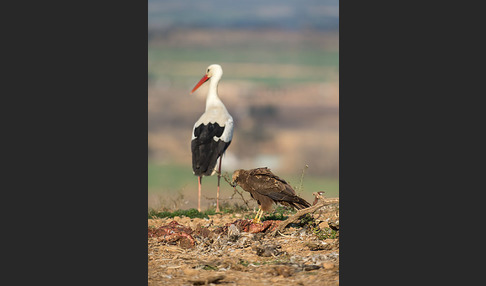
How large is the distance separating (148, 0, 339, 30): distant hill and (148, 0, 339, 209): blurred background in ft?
0.04

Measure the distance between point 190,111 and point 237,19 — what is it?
1432mm

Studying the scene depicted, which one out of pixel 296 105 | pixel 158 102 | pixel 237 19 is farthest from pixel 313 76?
pixel 158 102

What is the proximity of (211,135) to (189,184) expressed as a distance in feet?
2.50

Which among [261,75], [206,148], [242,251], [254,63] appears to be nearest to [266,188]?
[242,251]

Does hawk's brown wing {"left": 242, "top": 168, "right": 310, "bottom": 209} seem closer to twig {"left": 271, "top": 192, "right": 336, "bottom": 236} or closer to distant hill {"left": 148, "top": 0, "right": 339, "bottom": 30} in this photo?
twig {"left": 271, "top": 192, "right": 336, "bottom": 236}

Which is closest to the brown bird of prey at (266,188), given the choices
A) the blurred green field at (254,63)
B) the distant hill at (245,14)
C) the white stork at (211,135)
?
the white stork at (211,135)

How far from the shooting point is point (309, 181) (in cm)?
1145

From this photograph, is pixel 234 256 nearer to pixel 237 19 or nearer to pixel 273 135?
pixel 273 135

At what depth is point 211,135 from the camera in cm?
1202

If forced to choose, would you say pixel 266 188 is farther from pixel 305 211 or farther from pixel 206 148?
pixel 206 148

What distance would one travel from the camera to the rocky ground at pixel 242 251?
9828 mm

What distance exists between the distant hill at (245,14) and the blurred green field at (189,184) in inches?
74.3

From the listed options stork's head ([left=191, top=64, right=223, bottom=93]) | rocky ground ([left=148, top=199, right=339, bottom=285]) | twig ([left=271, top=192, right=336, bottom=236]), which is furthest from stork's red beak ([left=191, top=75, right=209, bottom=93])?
twig ([left=271, top=192, right=336, bottom=236])

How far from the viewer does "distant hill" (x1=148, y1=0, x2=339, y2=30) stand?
1077 centimetres
